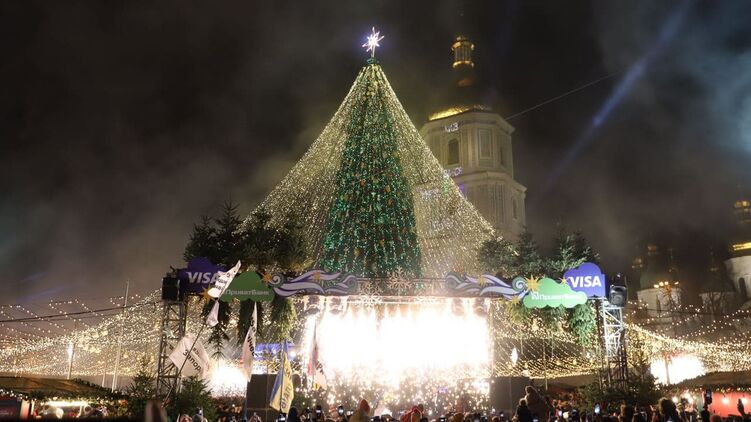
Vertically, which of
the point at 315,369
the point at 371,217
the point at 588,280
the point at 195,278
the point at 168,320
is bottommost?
the point at 315,369

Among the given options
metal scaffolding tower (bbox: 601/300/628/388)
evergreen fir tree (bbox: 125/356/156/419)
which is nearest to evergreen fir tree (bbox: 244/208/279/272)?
evergreen fir tree (bbox: 125/356/156/419)

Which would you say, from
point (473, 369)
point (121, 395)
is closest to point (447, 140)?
point (473, 369)

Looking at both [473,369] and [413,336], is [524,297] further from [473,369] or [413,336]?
[473,369]

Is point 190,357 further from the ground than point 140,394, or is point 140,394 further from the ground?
point 190,357

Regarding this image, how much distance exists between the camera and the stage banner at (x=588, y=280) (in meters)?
19.8

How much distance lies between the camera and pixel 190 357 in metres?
16.0

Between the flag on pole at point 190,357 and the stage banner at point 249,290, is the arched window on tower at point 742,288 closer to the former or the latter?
the stage banner at point 249,290

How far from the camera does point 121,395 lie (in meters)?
17.8

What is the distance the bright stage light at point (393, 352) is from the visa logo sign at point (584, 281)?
17.4ft

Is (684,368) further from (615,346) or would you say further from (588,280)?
(588,280)

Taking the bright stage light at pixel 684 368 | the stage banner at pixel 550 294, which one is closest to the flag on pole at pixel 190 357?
the stage banner at pixel 550 294

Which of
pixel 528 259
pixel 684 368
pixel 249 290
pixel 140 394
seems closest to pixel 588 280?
pixel 528 259

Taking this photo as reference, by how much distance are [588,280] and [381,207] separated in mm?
16879

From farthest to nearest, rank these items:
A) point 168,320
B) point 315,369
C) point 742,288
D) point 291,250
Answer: point 742,288 → point 291,250 → point 168,320 → point 315,369
